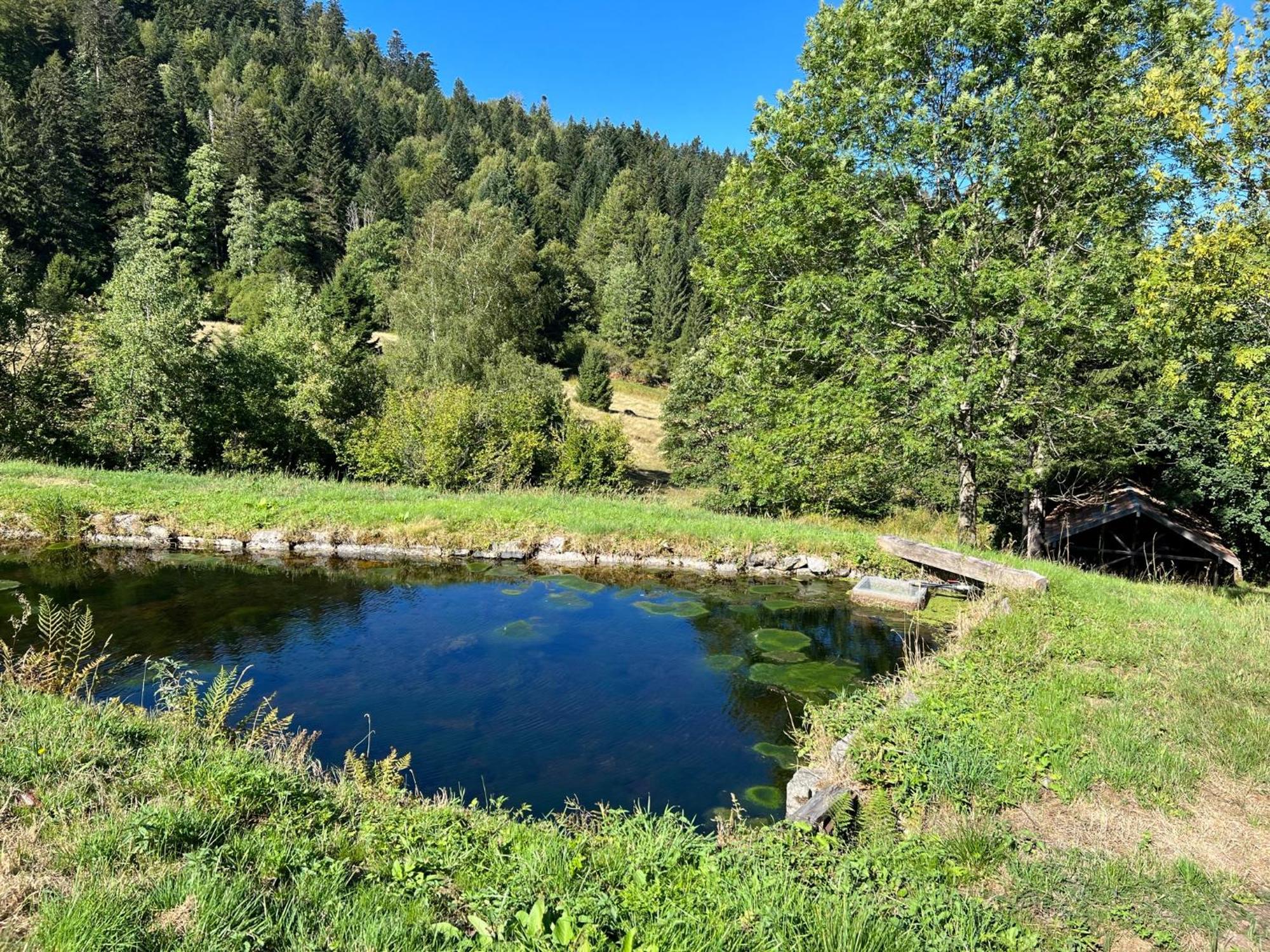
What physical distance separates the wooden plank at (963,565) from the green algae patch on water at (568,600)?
7.29m

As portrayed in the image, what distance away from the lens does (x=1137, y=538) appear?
840 inches

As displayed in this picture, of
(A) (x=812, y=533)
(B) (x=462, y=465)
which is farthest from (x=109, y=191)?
(A) (x=812, y=533)

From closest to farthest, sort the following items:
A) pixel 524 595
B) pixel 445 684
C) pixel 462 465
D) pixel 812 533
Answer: pixel 445 684 < pixel 524 595 < pixel 812 533 < pixel 462 465

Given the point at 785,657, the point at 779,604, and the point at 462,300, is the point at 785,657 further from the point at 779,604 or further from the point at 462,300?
the point at 462,300

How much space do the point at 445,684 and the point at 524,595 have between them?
479 centimetres

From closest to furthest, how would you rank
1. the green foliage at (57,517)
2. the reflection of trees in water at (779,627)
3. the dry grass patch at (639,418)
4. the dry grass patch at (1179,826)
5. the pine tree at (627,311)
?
the dry grass patch at (1179,826) < the reflection of trees in water at (779,627) < the green foliage at (57,517) < the dry grass patch at (639,418) < the pine tree at (627,311)

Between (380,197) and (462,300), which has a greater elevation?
(380,197)

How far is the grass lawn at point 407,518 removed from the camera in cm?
1806

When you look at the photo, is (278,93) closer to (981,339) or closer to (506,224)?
(506,224)

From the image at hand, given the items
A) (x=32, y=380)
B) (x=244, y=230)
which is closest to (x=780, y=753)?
(x=32, y=380)

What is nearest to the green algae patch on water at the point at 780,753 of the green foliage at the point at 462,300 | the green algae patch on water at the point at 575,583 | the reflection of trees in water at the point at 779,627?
the reflection of trees in water at the point at 779,627

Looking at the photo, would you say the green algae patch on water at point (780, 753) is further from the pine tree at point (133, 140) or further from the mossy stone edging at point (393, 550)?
the pine tree at point (133, 140)

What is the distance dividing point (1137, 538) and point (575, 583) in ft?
57.6

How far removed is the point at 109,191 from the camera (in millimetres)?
66250
